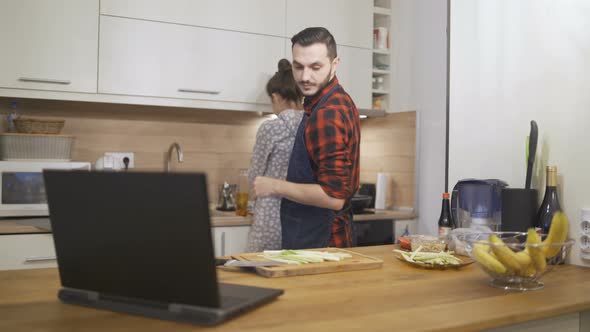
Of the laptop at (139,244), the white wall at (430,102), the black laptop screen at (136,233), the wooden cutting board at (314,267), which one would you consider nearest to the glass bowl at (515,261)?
the wooden cutting board at (314,267)

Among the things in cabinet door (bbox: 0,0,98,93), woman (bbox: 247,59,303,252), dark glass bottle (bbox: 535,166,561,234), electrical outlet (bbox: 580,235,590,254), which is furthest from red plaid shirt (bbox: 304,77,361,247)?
cabinet door (bbox: 0,0,98,93)

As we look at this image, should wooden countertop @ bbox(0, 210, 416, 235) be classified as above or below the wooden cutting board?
below

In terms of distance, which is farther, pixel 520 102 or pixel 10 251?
pixel 10 251

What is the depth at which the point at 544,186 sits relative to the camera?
69.2 inches

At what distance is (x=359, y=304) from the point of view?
1.11 m

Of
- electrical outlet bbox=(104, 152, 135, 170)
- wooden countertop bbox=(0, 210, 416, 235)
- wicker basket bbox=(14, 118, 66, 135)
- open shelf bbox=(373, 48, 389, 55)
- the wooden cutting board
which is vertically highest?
open shelf bbox=(373, 48, 389, 55)

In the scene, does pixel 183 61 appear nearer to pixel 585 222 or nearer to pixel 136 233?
pixel 585 222

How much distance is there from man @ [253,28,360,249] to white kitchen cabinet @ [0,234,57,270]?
1.14 meters

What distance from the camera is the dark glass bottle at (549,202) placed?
1.65 meters

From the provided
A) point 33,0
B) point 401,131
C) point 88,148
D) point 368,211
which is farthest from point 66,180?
point 401,131

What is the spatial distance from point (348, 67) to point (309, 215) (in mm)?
1759

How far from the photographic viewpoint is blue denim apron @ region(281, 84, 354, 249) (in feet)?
6.37

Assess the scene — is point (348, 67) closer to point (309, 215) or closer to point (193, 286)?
point (309, 215)

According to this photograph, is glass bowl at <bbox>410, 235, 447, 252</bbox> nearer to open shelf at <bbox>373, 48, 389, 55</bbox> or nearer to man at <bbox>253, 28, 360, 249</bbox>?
man at <bbox>253, 28, 360, 249</bbox>
